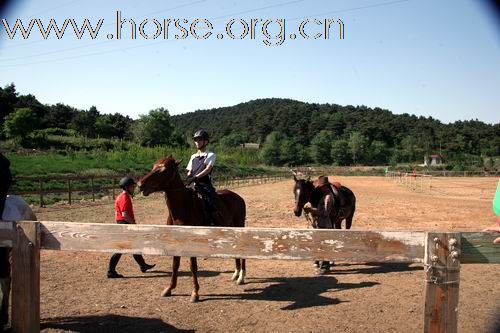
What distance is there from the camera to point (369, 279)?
6.83 m

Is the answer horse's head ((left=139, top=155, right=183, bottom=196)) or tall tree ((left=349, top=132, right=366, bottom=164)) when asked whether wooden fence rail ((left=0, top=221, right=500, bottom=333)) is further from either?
tall tree ((left=349, top=132, right=366, bottom=164))

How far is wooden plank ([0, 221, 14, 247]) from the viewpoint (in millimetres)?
3113

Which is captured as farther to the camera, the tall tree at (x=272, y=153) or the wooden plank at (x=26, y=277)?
the tall tree at (x=272, y=153)

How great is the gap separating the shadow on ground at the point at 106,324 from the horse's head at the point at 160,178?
1637 millimetres

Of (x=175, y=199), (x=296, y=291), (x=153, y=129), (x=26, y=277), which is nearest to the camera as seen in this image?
(x=26, y=277)

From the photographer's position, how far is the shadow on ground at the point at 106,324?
4402mm

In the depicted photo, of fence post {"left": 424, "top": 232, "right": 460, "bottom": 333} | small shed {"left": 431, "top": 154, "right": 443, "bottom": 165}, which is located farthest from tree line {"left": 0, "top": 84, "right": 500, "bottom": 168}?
fence post {"left": 424, "top": 232, "right": 460, "bottom": 333}

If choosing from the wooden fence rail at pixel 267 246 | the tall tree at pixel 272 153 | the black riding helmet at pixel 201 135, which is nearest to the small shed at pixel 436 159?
the tall tree at pixel 272 153

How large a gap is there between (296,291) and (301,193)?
198 centimetres

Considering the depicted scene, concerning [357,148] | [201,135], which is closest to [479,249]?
[201,135]

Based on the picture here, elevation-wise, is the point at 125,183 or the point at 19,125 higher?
the point at 19,125

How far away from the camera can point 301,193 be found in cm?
745

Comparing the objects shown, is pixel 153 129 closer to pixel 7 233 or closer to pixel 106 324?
pixel 106 324

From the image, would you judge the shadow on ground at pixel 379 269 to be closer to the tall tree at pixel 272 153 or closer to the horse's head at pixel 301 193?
the horse's head at pixel 301 193
